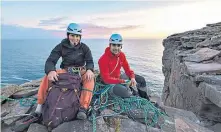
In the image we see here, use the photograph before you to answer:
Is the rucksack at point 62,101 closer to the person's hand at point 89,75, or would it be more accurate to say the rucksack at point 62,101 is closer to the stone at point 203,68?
the person's hand at point 89,75

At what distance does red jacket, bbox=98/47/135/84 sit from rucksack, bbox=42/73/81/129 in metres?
1.44

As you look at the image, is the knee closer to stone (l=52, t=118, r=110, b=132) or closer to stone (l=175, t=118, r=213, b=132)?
stone (l=175, t=118, r=213, b=132)

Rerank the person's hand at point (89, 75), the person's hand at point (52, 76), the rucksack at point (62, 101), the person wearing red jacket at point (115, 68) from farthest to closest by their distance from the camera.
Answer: the person wearing red jacket at point (115, 68) → the person's hand at point (89, 75) → the person's hand at point (52, 76) → the rucksack at point (62, 101)

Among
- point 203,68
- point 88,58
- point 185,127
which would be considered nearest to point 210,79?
point 203,68

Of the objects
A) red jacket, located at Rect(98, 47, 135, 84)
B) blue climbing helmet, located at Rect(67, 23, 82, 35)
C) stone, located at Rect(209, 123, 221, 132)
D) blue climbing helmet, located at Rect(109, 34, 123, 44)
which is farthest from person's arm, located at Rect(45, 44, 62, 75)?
stone, located at Rect(209, 123, 221, 132)

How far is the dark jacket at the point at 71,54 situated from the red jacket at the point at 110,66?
0.75 meters

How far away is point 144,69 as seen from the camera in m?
84.6

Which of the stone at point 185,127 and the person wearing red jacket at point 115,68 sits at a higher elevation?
the person wearing red jacket at point 115,68

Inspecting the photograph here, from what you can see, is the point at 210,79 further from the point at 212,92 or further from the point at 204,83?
the point at 212,92

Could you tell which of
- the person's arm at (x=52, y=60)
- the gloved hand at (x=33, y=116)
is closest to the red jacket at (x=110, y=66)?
the person's arm at (x=52, y=60)

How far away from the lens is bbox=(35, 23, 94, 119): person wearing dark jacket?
21.8ft

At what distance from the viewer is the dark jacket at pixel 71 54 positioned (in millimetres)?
7082

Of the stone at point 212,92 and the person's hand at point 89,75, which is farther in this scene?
the stone at point 212,92

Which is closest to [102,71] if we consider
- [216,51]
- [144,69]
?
[216,51]
